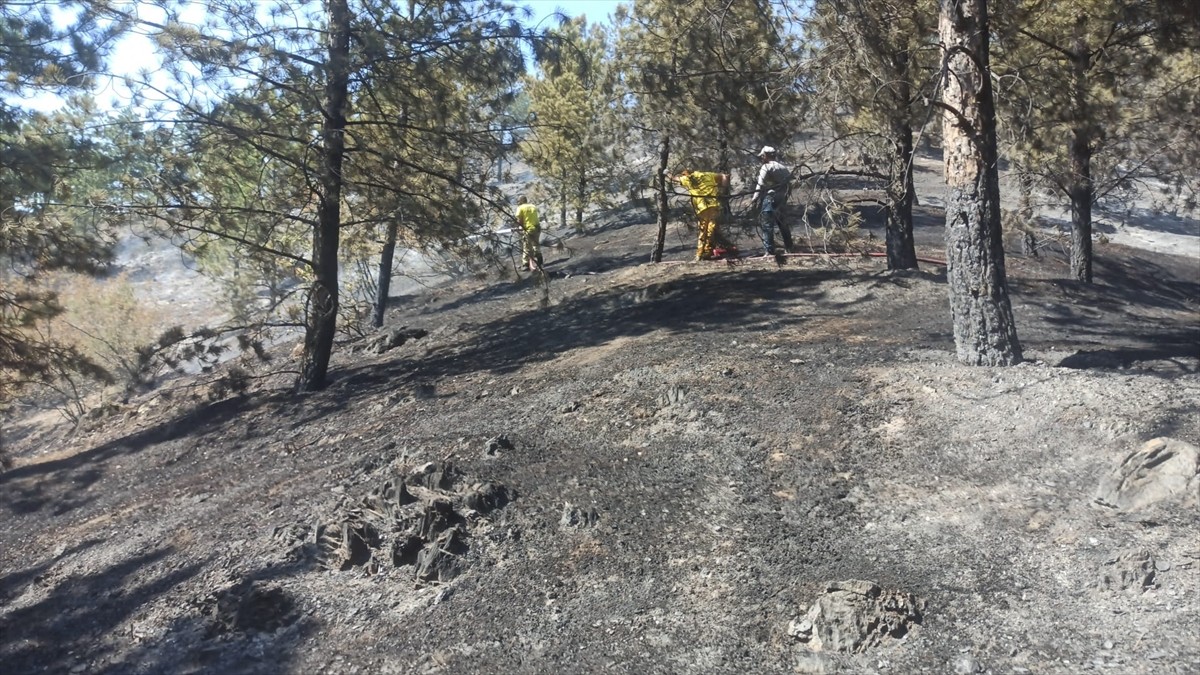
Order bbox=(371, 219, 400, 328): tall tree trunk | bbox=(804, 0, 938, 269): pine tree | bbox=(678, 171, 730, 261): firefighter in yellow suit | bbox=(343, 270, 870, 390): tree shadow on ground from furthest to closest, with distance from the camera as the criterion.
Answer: bbox=(371, 219, 400, 328): tall tree trunk
bbox=(678, 171, 730, 261): firefighter in yellow suit
bbox=(343, 270, 870, 390): tree shadow on ground
bbox=(804, 0, 938, 269): pine tree

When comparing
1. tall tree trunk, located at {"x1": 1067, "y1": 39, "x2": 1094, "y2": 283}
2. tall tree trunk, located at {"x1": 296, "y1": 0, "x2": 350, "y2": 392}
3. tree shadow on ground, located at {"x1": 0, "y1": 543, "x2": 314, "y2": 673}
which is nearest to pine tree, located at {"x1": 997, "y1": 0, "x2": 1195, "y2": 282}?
tall tree trunk, located at {"x1": 1067, "y1": 39, "x2": 1094, "y2": 283}

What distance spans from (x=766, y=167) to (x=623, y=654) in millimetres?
5822

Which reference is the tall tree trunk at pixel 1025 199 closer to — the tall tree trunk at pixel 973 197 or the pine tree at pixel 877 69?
the pine tree at pixel 877 69

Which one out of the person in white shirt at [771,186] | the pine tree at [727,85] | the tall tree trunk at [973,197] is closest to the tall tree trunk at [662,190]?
the pine tree at [727,85]

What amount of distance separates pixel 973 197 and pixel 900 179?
3.08 metres

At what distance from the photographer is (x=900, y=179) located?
9.62 metres

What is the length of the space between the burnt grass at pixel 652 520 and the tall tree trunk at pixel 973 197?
33 cm

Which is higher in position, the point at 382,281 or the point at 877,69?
the point at 877,69

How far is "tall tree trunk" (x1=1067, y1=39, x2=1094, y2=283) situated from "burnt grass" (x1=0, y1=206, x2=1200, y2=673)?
6.44 ft

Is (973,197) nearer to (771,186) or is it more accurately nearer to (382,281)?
(771,186)

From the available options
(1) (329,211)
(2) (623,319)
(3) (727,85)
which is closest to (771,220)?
(3) (727,85)

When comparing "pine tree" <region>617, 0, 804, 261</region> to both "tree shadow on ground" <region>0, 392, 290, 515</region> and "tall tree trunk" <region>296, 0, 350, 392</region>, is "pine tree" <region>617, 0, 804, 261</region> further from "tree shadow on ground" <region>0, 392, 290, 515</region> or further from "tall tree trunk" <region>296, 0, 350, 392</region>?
"tree shadow on ground" <region>0, 392, 290, 515</region>

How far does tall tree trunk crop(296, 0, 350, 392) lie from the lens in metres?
8.72

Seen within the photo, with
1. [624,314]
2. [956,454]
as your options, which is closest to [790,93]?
[624,314]
